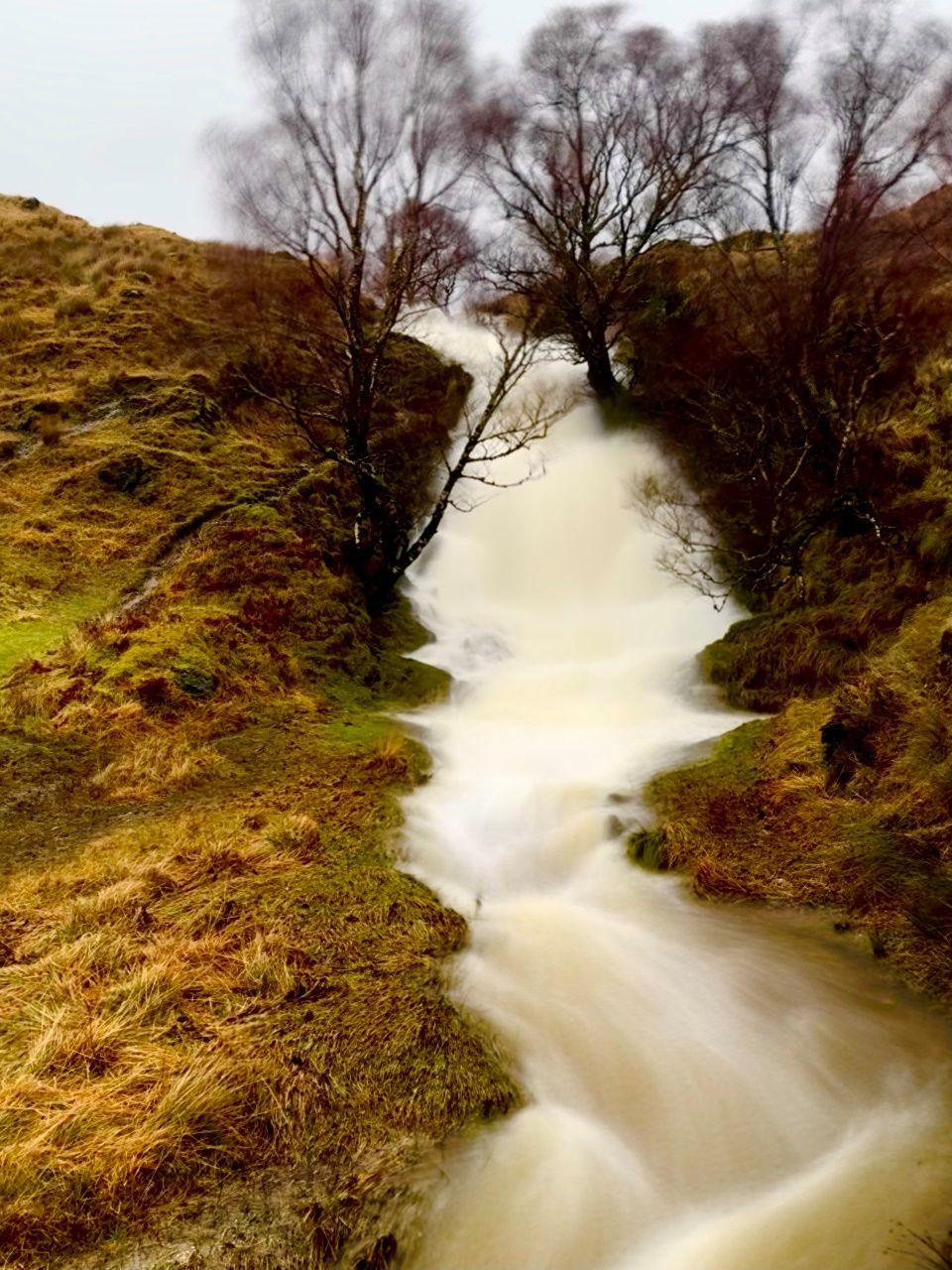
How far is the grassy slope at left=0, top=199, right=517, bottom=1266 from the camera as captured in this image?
2.78 metres

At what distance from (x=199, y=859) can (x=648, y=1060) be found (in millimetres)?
3326

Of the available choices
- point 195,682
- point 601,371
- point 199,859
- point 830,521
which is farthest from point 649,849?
point 601,371

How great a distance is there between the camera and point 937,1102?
127 inches

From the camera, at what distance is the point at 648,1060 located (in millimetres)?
3857

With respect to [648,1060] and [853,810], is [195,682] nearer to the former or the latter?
[648,1060]

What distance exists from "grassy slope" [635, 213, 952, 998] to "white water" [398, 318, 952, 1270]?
42 centimetres

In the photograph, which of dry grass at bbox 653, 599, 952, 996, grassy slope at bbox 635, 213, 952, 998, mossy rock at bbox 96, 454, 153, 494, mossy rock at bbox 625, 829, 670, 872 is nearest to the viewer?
dry grass at bbox 653, 599, 952, 996

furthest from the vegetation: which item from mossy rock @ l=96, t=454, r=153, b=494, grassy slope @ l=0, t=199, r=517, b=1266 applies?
mossy rock @ l=96, t=454, r=153, b=494

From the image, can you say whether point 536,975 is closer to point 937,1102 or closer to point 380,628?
point 937,1102

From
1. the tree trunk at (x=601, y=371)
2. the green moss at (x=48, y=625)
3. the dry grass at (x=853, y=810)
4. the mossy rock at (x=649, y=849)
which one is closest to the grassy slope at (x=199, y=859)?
the green moss at (x=48, y=625)

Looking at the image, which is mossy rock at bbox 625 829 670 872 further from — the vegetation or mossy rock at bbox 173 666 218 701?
mossy rock at bbox 173 666 218 701

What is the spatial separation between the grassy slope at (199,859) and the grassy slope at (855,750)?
2.58m

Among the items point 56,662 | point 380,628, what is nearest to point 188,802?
point 56,662

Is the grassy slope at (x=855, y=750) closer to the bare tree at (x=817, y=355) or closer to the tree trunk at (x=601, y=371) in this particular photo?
the bare tree at (x=817, y=355)
